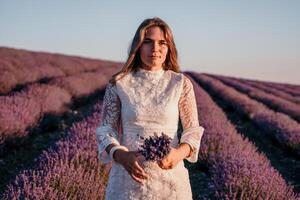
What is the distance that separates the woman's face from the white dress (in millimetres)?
48

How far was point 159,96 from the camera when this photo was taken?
6.86 feet

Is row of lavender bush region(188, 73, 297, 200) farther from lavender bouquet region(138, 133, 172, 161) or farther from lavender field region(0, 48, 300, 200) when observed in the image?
lavender bouquet region(138, 133, 172, 161)

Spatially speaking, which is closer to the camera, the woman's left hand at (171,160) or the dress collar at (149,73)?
the woman's left hand at (171,160)

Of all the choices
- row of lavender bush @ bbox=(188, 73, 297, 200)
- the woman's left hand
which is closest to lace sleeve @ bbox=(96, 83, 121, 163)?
the woman's left hand

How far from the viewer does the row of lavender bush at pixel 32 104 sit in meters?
6.36

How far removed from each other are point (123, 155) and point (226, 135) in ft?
16.4

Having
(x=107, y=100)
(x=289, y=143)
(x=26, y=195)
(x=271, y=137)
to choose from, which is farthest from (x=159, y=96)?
(x=271, y=137)

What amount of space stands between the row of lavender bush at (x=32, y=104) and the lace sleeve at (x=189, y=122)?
3.91m

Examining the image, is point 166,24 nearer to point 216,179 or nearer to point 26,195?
point 26,195

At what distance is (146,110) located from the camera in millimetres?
2037

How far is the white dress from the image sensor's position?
196 centimetres

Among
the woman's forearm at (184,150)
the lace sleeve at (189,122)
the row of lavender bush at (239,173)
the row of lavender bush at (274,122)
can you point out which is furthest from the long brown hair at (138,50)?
the row of lavender bush at (274,122)

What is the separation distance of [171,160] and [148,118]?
0.25 meters

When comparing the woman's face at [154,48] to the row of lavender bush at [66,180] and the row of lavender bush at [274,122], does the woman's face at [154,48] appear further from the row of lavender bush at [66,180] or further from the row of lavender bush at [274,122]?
the row of lavender bush at [274,122]
